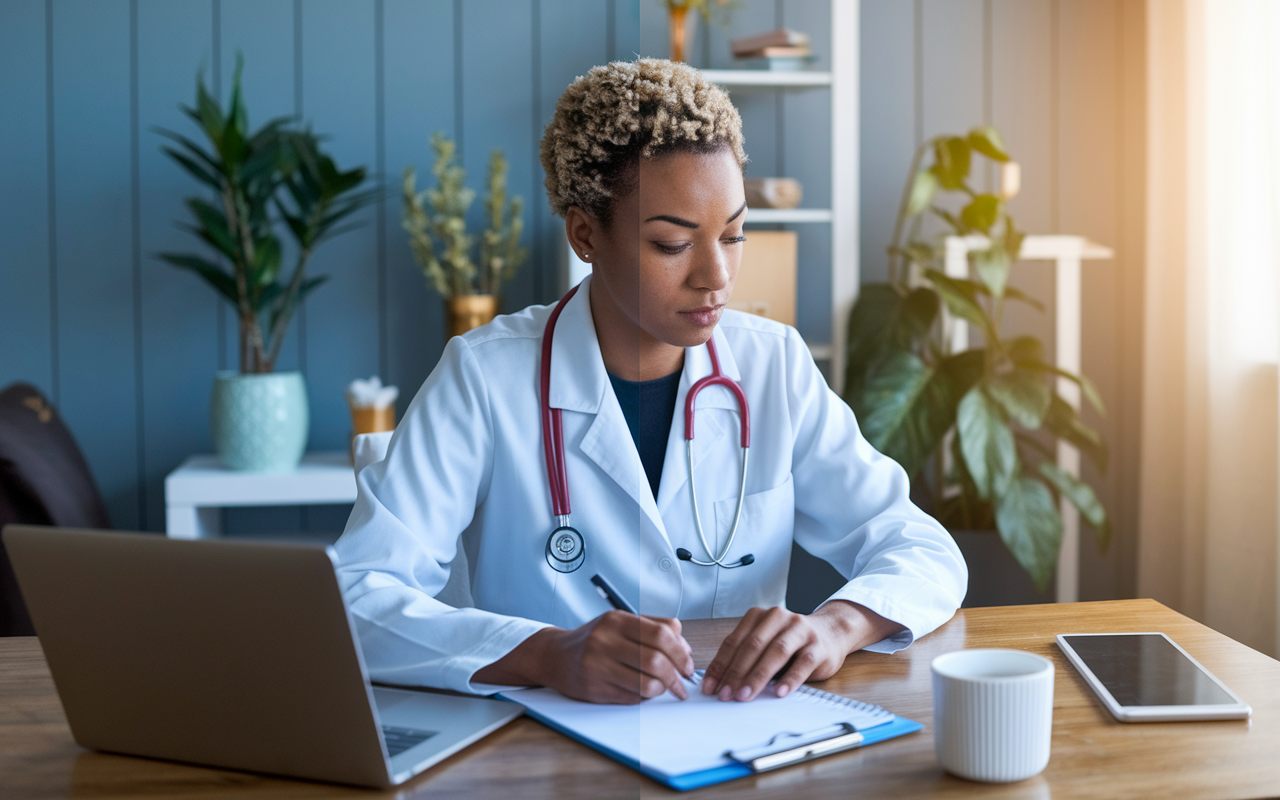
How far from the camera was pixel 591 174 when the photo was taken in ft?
2.80

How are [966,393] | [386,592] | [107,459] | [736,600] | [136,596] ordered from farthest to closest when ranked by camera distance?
1. [966,393]
2. [107,459]
3. [736,600]
4. [386,592]
5. [136,596]

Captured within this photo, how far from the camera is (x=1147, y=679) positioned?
28.2 inches

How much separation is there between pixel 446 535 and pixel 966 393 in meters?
1.28

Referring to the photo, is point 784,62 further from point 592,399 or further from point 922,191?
point 592,399

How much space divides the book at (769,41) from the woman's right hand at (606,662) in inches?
61.5

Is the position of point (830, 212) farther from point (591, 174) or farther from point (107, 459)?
point (107, 459)

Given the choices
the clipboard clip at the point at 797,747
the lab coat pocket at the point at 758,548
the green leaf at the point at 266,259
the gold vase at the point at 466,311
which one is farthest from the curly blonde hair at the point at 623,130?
the green leaf at the point at 266,259

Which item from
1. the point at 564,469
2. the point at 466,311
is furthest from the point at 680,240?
the point at 466,311

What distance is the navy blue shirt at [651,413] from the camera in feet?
3.28

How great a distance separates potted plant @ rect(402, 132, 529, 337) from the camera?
179 cm

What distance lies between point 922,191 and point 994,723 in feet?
5.13

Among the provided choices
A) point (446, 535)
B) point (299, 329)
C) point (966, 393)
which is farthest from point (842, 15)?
point (446, 535)

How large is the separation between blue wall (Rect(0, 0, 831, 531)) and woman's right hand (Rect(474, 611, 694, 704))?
1113 millimetres

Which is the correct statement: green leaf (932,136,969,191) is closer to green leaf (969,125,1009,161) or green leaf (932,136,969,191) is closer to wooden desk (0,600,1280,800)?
green leaf (969,125,1009,161)
